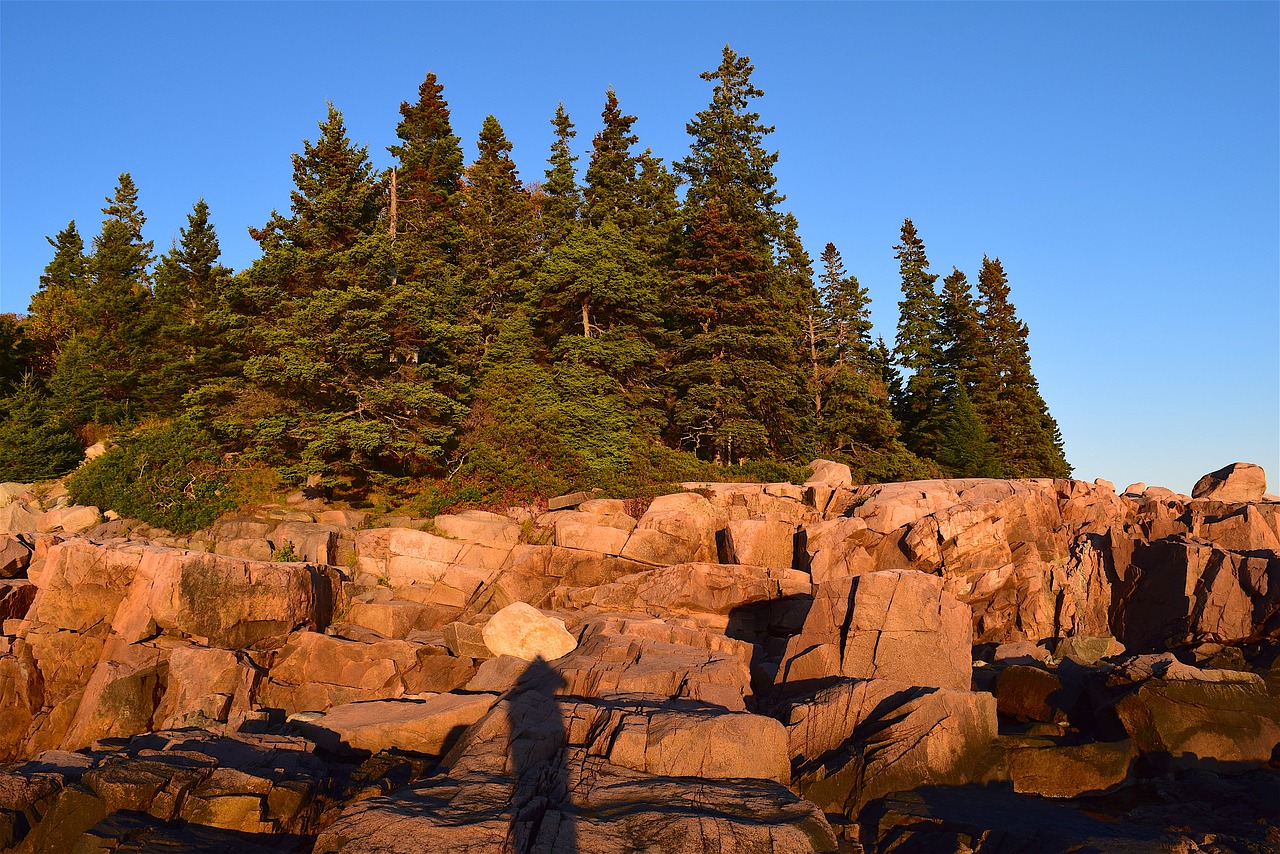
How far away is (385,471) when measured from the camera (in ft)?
103

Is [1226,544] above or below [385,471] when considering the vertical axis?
below

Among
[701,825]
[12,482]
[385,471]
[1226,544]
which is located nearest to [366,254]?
[385,471]

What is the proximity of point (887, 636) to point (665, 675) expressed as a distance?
449 cm

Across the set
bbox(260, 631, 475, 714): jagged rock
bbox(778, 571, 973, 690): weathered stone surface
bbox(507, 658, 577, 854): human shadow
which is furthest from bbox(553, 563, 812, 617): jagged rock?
bbox(507, 658, 577, 854): human shadow

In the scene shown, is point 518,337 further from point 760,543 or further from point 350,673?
point 350,673

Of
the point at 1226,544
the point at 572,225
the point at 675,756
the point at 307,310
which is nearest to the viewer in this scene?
the point at 675,756

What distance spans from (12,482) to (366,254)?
15905mm

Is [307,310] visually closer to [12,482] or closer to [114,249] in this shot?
[12,482]

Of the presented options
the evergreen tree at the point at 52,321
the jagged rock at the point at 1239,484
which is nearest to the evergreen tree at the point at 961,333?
the jagged rock at the point at 1239,484

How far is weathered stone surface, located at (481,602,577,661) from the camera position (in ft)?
64.2

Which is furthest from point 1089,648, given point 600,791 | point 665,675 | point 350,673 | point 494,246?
point 494,246

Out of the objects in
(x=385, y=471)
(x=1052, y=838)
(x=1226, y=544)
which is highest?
(x=385, y=471)

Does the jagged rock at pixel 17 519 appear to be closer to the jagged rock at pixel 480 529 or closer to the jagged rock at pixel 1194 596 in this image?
the jagged rock at pixel 480 529

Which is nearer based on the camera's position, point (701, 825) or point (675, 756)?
point (701, 825)
